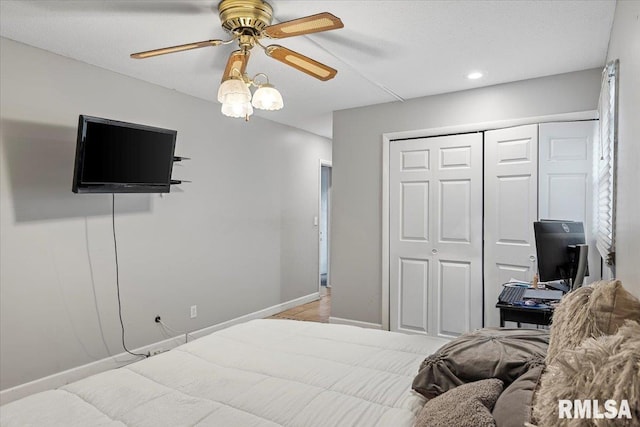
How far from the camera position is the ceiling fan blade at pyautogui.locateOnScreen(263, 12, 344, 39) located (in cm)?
180

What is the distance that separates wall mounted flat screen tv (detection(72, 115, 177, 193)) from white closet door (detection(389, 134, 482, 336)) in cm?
231

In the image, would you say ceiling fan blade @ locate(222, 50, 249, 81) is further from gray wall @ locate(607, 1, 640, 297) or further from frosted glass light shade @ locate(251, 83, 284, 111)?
gray wall @ locate(607, 1, 640, 297)

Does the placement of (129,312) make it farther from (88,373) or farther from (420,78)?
(420,78)

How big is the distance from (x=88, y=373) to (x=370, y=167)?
324cm

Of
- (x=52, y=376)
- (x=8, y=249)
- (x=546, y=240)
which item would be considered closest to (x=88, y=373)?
(x=52, y=376)

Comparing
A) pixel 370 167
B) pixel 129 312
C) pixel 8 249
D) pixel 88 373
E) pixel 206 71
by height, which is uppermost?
pixel 206 71

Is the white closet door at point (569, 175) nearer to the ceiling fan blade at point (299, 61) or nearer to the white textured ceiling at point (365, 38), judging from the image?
the white textured ceiling at point (365, 38)

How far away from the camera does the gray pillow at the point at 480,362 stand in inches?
52.6

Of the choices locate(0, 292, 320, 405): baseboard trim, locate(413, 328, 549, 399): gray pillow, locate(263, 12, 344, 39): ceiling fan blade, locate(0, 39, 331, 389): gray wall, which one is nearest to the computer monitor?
locate(413, 328, 549, 399): gray pillow

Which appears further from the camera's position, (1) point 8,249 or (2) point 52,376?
(2) point 52,376

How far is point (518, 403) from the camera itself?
3.37ft

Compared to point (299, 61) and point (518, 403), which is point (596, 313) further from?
point (299, 61)

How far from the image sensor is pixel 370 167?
435 centimetres

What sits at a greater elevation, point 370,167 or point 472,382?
point 370,167
